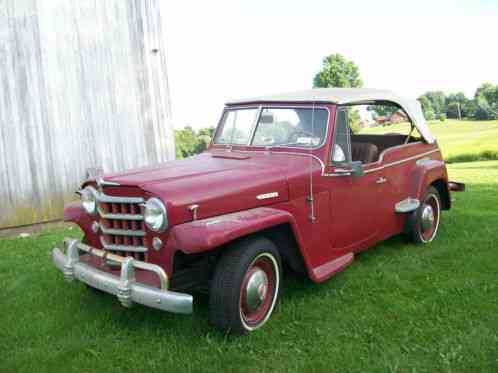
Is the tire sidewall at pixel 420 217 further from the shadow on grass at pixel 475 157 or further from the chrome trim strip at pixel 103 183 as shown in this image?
the shadow on grass at pixel 475 157

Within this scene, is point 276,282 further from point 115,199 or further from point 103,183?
point 103,183

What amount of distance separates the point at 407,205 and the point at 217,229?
2.92m

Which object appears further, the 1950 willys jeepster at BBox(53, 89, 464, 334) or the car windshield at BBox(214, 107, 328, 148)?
the car windshield at BBox(214, 107, 328, 148)

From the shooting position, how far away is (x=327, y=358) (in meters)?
Answer: 3.28

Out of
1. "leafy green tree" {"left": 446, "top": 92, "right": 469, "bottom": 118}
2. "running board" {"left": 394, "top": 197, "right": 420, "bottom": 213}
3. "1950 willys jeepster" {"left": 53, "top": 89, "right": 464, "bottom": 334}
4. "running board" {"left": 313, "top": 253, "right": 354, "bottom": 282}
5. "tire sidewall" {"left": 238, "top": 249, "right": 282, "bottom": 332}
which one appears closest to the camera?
"1950 willys jeepster" {"left": 53, "top": 89, "right": 464, "bottom": 334}

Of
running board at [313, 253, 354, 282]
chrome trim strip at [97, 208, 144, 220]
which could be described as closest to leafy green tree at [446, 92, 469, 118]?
running board at [313, 253, 354, 282]

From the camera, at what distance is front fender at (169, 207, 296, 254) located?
3.16m

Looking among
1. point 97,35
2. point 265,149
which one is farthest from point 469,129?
point 265,149

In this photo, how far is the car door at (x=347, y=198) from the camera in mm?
4387

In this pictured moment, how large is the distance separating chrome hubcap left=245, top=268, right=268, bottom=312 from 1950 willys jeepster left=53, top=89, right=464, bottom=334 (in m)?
0.01

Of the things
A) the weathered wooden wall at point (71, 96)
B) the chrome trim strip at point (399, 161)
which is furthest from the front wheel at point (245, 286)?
the weathered wooden wall at point (71, 96)

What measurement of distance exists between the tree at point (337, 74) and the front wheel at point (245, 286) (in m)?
48.2

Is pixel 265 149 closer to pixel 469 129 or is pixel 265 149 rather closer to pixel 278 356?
pixel 278 356

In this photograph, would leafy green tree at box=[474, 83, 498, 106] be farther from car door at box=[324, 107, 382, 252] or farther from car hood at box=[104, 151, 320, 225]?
car hood at box=[104, 151, 320, 225]
